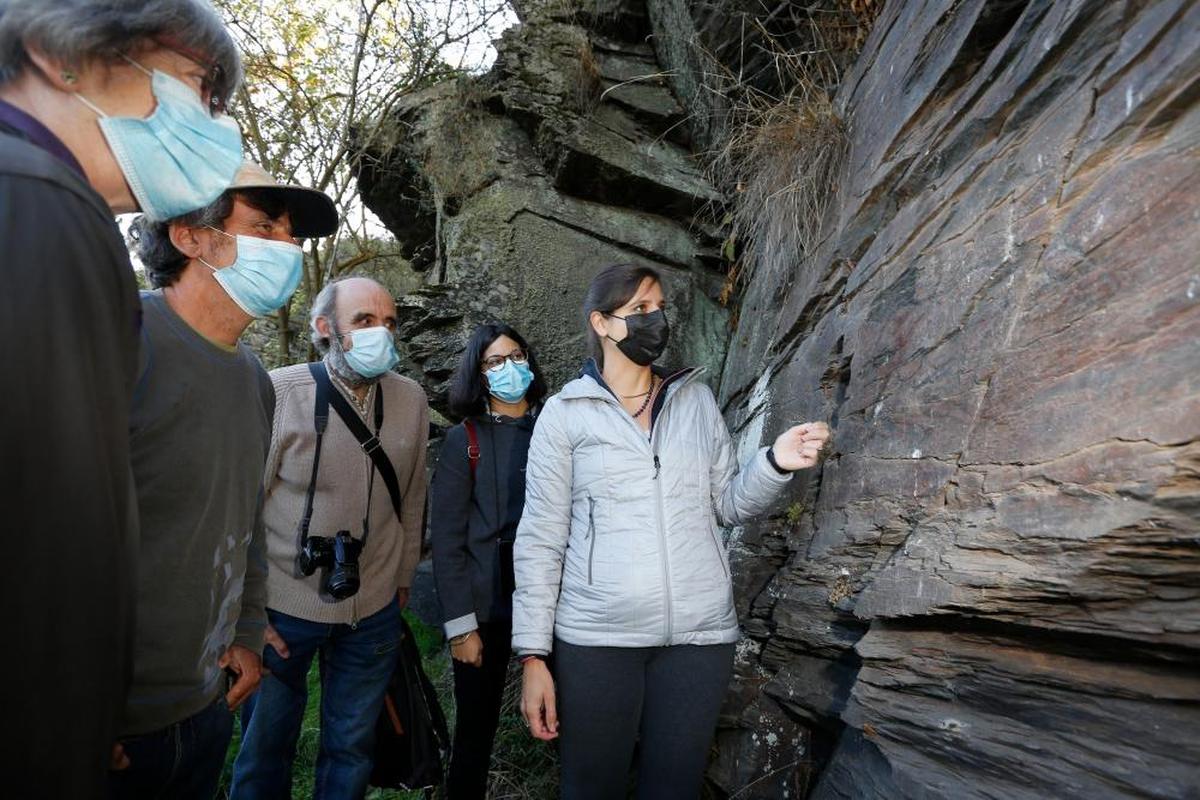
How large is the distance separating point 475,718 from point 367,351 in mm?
1750

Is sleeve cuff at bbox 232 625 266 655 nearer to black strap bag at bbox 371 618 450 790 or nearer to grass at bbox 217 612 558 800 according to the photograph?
black strap bag at bbox 371 618 450 790

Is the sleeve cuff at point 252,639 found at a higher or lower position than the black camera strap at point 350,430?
lower

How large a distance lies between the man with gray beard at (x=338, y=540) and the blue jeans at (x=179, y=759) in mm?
682

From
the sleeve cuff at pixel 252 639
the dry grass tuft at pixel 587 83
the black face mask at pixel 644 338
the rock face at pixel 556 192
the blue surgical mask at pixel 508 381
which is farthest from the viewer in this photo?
the dry grass tuft at pixel 587 83

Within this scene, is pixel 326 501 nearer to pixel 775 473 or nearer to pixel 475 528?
pixel 475 528

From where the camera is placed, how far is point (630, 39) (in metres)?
6.38

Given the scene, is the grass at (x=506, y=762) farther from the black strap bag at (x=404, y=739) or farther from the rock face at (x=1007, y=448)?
the rock face at (x=1007, y=448)

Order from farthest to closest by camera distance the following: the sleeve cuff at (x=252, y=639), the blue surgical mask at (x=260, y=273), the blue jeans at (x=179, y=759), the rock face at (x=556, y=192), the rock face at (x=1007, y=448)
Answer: the rock face at (x=556, y=192) → the sleeve cuff at (x=252, y=639) → the blue surgical mask at (x=260, y=273) → the blue jeans at (x=179, y=759) → the rock face at (x=1007, y=448)

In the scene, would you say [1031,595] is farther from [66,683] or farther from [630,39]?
[630,39]

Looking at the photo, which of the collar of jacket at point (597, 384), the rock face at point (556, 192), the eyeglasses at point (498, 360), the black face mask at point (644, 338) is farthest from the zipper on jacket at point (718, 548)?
the rock face at point (556, 192)

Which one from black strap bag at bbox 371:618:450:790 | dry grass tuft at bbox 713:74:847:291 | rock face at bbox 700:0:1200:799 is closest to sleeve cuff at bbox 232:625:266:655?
black strap bag at bbox 371:618:450:790

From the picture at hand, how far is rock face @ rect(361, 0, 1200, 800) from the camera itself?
162 cm

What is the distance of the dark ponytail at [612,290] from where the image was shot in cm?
283

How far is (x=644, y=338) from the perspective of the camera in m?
2.76
